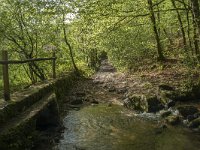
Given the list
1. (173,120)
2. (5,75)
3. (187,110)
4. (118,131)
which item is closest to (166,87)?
(187,110)

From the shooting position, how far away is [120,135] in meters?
9.46

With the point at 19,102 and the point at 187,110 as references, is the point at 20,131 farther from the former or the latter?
the point at 187,110

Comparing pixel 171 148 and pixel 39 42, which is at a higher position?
pixel 39 42

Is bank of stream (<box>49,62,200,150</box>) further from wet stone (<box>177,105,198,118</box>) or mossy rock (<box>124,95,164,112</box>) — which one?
wet stone (<box>177,105,198,118</box>)

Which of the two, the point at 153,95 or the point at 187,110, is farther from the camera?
the point at 153,95

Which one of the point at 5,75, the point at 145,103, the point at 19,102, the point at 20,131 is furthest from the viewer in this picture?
the point at 145,103

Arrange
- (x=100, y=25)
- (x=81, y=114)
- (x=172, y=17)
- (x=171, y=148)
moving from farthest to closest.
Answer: (x=172, y=17) → (x=100, y=25) → (x=81, y=114) → (x=171, y=148)

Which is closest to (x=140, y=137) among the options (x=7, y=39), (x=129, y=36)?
(x=7, y=39)

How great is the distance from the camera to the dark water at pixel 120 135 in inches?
330

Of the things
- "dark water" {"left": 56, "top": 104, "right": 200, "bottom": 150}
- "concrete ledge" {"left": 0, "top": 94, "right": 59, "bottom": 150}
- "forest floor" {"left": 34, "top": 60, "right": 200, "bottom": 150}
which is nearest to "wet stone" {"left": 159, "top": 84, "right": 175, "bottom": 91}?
"forest floor" {"left": 34, "top": 60, "right": 200, "bottom": 150}

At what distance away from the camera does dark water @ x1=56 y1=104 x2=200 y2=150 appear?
27.5ft

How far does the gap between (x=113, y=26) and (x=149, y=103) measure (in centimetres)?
357

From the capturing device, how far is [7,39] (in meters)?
17.2

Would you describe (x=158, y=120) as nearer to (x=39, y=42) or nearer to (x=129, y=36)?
(x=39, y=42)
